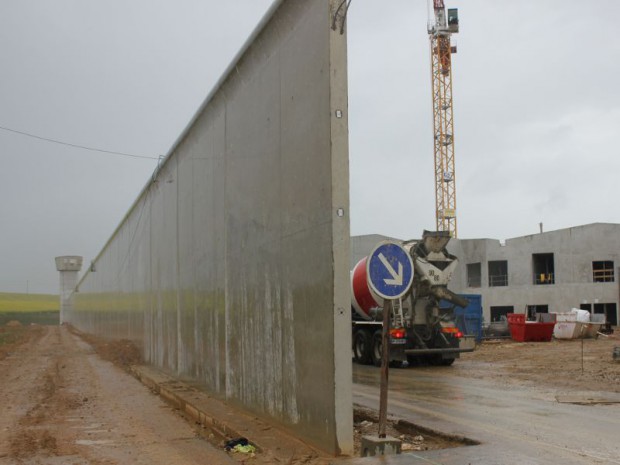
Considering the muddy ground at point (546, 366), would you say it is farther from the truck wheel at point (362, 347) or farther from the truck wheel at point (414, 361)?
the truck wheel at point (362, 347)

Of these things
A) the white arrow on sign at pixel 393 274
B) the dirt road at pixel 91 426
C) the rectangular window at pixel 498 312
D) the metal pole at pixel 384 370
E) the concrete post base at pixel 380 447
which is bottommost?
the rectangular window at pixel 498 312

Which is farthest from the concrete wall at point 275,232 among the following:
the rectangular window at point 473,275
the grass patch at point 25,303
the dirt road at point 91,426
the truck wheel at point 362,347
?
the grass patch at point 25,303

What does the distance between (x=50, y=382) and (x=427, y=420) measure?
11946 millimetres

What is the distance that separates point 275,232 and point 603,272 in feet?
158

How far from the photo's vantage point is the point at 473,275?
6212 centimetres

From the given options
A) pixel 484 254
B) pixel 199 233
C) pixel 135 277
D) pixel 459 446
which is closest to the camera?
pixel 459 446

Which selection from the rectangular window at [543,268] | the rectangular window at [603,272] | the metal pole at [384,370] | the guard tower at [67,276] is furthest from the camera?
→ the guard tower at [67,276]

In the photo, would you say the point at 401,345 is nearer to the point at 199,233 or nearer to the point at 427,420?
the point at 199,233

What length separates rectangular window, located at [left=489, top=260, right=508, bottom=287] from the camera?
5894 cm

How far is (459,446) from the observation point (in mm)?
7652

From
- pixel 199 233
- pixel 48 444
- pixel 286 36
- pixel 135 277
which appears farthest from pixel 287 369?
pixel 135 277

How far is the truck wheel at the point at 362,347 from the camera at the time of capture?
66.2ft

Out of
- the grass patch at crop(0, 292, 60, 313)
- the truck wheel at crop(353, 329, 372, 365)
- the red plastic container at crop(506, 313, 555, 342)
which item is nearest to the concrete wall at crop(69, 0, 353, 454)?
the truck wheel at crop(353, 329, 372, 365)

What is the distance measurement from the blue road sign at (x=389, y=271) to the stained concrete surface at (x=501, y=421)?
1.65 metres
